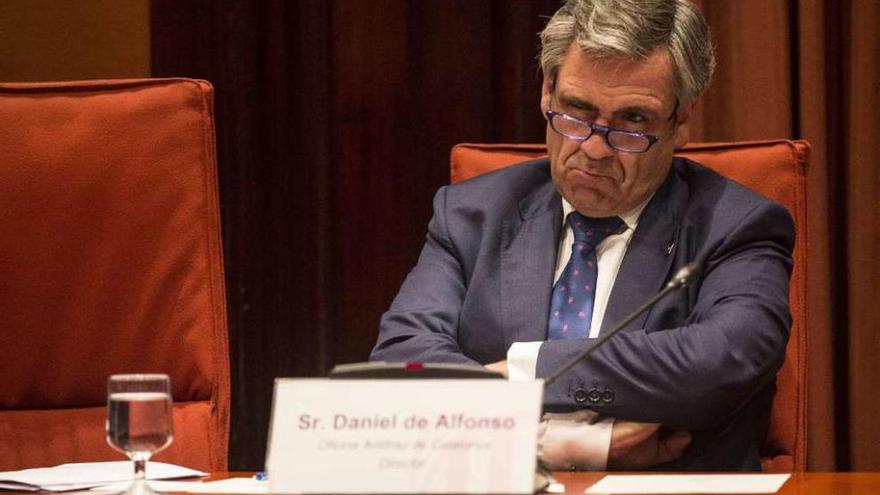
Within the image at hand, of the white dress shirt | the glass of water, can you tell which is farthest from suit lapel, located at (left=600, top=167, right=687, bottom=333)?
the glass of water

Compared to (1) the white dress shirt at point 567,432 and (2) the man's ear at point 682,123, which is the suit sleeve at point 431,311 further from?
(2) the man's ear at point 682,123

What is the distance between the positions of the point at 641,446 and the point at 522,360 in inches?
9.0

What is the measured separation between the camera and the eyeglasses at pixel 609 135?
223cm

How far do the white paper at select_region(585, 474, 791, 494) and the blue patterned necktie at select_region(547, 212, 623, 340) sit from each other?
0.63m

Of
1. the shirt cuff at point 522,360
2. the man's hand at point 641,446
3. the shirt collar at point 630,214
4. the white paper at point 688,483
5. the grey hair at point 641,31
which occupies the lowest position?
the man's hand at point 641,446

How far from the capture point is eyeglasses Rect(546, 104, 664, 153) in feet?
7.33

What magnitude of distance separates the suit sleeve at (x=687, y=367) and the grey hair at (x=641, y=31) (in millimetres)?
439

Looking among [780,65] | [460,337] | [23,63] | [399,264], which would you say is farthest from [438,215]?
[23,63]

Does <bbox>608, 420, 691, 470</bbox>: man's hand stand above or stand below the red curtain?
below

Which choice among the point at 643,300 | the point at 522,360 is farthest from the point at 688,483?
the point at 643,300

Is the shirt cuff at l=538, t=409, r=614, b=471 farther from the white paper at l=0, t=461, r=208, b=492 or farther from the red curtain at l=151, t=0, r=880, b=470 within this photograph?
the red curtain at l=151, t=0, r=880, b=470

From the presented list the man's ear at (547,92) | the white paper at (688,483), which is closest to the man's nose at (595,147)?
the man's ear at (547,92)

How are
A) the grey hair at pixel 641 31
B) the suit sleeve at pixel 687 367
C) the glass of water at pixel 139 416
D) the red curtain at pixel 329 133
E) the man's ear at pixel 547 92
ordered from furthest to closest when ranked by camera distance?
the red curtain at pixel 329 133 < the man's ear at pixel 547 92 < the grey hair at pixel 641 31 < the suit sleeve at pixel 687 367 < the glass of water at pixel 139 416

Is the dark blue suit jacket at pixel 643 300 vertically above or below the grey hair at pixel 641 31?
below
